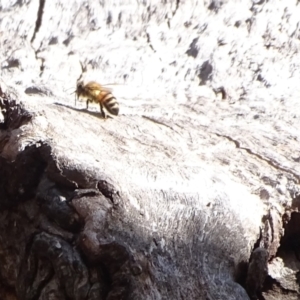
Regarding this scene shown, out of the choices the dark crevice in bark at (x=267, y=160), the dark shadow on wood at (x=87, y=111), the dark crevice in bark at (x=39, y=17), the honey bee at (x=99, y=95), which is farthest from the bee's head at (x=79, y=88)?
the dark crevice in bark at (x=267, y=160)

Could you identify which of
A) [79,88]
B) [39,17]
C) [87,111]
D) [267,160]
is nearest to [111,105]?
[87,111]

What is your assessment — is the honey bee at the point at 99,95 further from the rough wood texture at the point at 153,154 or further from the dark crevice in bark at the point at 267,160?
the dark crevice in bark at the point at 267,160

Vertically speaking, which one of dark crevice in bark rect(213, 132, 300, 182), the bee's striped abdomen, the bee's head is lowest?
the bee's head

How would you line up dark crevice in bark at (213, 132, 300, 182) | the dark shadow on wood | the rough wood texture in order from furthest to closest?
the dark shadow on wood < dark crevice in bark at (213, 132, 300, 182) < the rough wood texture

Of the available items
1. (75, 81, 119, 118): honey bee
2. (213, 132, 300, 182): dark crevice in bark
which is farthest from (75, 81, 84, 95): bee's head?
(213, 132, 300, 182): dark crevice in bark

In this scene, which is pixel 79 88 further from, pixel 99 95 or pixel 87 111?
pixel 87 111

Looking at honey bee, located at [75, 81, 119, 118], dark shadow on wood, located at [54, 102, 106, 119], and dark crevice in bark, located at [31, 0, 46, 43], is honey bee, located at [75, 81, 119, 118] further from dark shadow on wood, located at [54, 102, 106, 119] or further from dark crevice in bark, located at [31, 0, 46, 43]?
dark crevice in bark, located at [31, 0, 46, 43]
